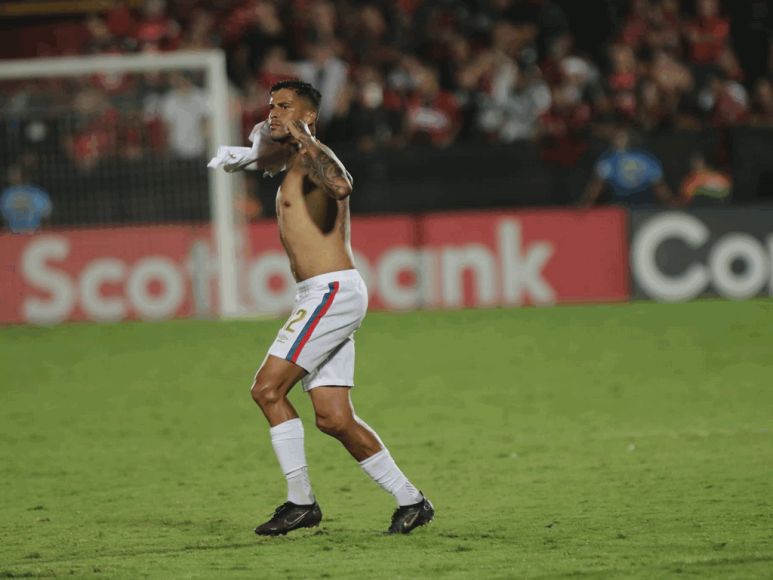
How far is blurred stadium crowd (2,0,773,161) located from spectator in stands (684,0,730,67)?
0.02 m

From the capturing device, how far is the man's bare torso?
5.04 metres

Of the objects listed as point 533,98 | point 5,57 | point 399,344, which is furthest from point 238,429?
point 5,57

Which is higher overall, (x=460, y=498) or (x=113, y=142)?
(x=113, y=142)

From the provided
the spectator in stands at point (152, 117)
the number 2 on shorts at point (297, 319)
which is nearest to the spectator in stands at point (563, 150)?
the spectator in stands at point (152, 117)

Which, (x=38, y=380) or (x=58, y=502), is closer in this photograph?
(x=58, y=502)

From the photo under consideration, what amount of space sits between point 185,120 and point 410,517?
1044cm

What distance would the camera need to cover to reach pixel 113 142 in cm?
1437

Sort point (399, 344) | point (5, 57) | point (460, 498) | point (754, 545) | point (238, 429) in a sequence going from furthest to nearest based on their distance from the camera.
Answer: point (5, 57), point (399, 344), point (238, 429), point (460, 498), point (754, 545)

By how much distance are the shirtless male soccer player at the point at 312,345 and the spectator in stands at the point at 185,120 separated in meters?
9.76

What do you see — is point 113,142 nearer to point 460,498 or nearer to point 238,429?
point 238,429

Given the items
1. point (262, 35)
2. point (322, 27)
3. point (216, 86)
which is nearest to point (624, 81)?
point (322, 27)

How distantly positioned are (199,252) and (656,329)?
5810 millimetres

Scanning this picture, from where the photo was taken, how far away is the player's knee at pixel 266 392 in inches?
195

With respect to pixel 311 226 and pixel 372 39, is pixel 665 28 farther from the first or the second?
pixel 311 226
